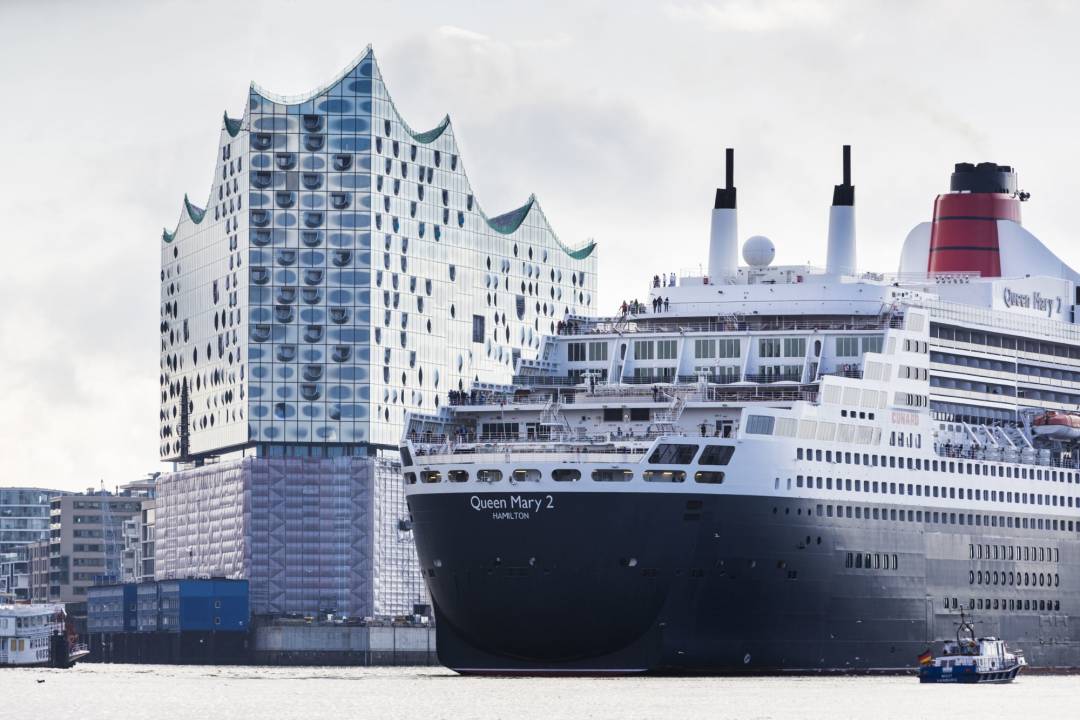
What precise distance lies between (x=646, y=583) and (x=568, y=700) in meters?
8.18

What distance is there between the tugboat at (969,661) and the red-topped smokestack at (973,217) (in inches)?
1131

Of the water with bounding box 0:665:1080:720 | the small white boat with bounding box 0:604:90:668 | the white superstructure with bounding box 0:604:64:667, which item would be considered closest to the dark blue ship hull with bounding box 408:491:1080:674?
the water with bounding box 0:665:1080:720

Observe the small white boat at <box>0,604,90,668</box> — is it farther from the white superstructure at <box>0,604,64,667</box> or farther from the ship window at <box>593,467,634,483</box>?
the ship window at <box>593,467,634,483</box>

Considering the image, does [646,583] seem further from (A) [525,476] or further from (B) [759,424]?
(B) [759,424]

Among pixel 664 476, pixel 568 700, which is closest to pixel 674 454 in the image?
pixel 664 476

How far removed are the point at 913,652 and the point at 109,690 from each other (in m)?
44.7

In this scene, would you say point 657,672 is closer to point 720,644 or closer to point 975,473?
point 720,644

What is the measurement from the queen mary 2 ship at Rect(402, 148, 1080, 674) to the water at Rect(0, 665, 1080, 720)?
2274 mm

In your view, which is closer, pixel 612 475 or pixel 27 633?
pixel 612 475

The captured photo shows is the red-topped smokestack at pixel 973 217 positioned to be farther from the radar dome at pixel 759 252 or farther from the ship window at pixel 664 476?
the ship window at pixel 664 476

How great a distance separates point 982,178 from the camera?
152 m

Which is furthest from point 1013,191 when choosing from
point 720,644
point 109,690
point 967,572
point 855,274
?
point 109,690

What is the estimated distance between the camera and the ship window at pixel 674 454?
115 metres

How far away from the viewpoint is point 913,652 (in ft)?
409
